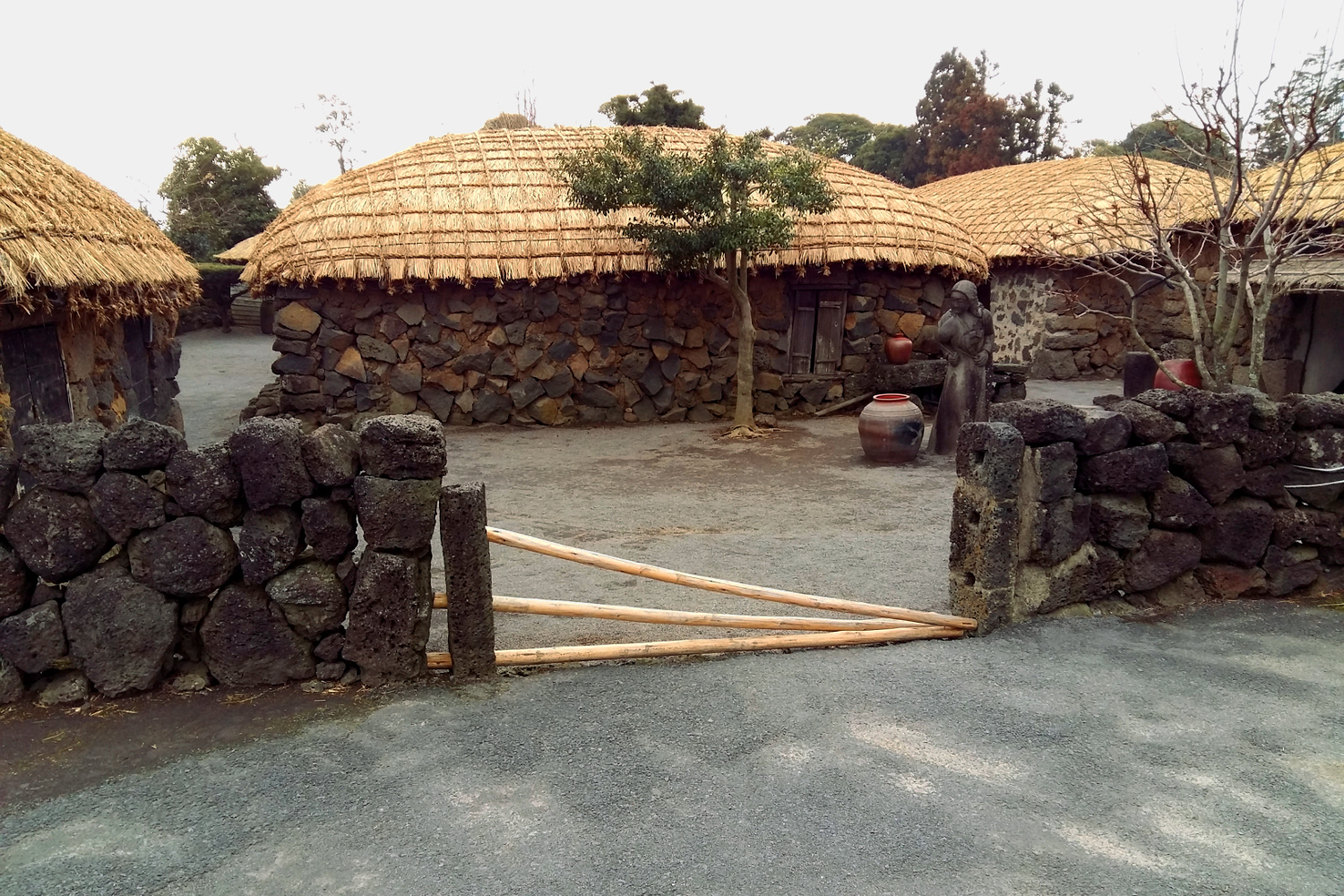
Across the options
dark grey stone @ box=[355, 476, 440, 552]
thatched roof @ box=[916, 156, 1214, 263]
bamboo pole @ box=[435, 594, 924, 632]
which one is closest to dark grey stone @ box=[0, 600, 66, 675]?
dark grey stone @ box=[355, 476, 440, 552]

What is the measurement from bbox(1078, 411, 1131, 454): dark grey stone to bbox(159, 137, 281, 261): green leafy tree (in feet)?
79.6

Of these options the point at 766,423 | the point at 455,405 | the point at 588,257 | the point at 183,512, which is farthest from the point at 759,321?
the point at 183,512

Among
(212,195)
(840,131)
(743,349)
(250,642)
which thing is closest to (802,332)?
(743,349)

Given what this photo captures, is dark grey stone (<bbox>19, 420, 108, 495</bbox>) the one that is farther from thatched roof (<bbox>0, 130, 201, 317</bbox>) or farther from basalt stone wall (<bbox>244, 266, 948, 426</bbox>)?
basalt stone wall (<bbox>244, 266, 948, 426</bbox>)

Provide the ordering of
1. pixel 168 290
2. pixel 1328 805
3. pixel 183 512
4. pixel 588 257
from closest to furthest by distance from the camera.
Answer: pixel 1328 805, pixel 183 512, pixel 168 290, pixel 588 257

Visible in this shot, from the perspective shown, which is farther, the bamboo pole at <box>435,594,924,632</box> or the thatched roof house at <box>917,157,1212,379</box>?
the thatched roof house at <box>917,157,1212,379</box>

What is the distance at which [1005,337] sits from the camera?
15703 millimetres

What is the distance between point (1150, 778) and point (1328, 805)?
554 millimetres

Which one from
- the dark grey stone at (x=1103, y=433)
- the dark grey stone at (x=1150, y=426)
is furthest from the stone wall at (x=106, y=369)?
the dark grey stone at (x=1150, y=426)

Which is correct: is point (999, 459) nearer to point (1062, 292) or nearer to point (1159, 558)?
point (1159, 558)

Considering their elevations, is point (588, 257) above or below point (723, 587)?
above

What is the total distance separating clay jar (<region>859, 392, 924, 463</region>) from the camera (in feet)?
29.2

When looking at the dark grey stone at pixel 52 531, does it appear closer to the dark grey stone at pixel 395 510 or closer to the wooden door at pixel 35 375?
the dark grey stone at pixel 395 510

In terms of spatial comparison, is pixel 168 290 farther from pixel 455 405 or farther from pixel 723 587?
pixel 723 587
